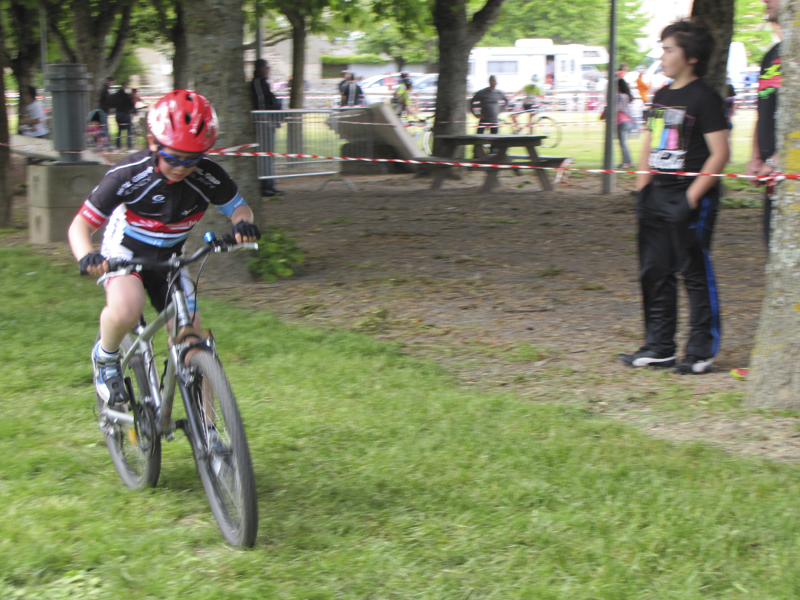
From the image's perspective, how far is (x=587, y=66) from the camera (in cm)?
4875

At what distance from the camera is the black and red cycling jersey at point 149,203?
376 centimetres

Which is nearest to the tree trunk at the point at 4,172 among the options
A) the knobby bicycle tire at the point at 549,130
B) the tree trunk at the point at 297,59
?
the tree trunk at the point at 297,59

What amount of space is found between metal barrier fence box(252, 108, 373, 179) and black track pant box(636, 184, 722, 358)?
27.0 feet

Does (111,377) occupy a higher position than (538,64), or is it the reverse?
(538,64)

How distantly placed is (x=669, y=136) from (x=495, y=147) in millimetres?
9889

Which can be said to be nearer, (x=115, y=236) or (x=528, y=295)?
(x=115, y=236)

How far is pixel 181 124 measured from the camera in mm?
3553

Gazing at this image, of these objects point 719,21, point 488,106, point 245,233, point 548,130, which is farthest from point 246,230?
point 548,130

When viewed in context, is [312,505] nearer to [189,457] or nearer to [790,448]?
[189,457]

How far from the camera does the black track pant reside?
538 centimetres

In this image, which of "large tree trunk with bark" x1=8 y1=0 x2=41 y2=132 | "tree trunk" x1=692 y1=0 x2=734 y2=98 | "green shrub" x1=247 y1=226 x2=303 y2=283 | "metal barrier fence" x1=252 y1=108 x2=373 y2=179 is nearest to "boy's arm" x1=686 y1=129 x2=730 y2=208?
"green shrub" x1=247 y1=226 x2=303 y2=283

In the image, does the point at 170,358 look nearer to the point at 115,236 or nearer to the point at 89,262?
the point at 89,262

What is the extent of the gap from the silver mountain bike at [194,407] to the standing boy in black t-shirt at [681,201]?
2892 millimetres

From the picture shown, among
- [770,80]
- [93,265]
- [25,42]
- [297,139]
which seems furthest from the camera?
[25,42]
